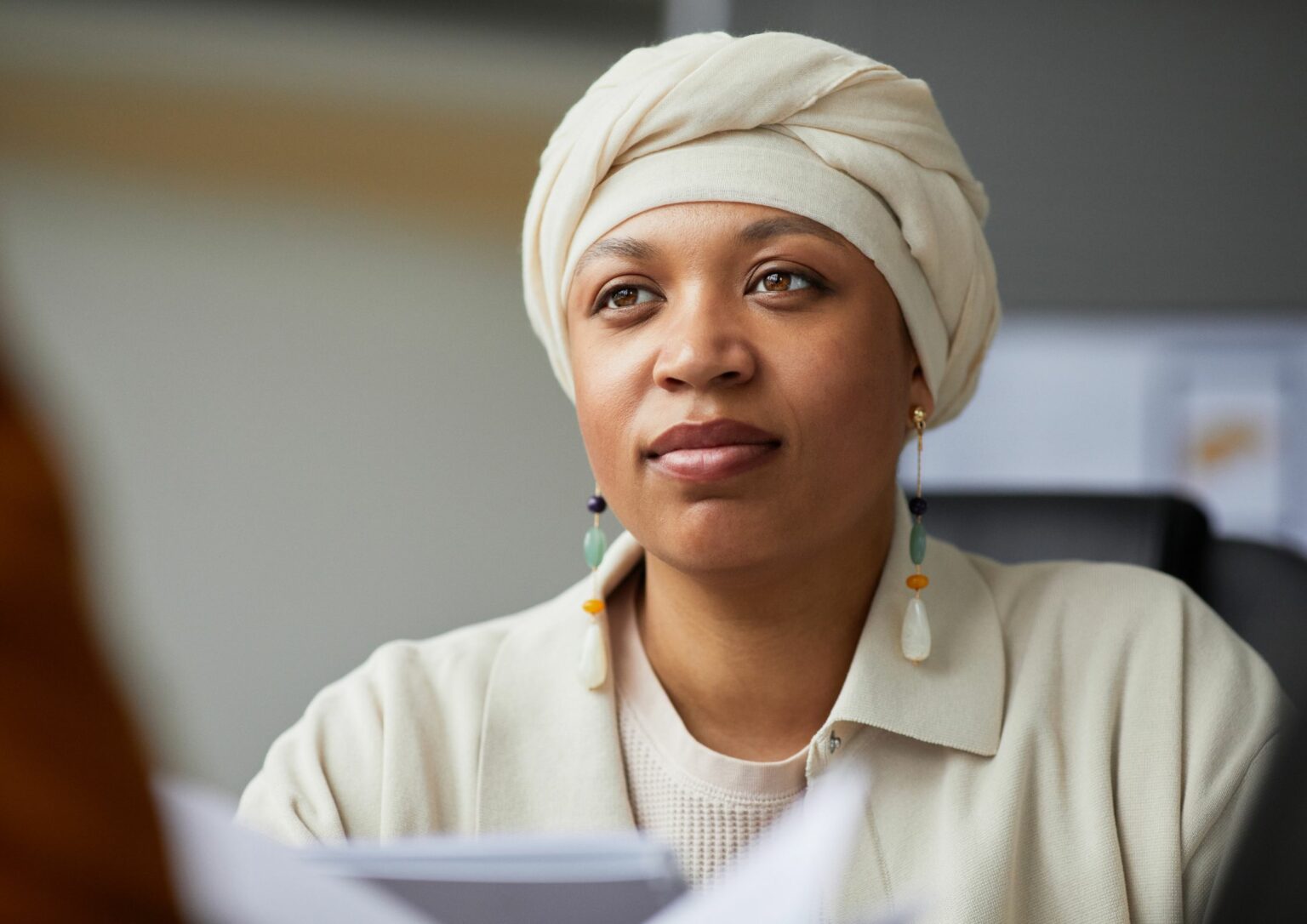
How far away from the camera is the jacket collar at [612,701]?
1604mm

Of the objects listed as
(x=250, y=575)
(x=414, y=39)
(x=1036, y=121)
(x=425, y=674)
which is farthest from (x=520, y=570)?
(x=425, y=674)

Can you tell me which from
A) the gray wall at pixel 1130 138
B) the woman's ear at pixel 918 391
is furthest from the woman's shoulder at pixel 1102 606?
the gray wall at pixel 1130 138

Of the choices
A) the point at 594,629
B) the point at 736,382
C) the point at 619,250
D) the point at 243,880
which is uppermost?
the point at 243,880

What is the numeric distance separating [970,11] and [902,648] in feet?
10.1

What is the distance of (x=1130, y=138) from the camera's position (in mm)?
4090

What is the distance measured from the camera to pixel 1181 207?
4.08 meters

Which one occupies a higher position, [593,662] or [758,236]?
[758,236]

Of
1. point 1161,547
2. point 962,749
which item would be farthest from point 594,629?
point 1161,547

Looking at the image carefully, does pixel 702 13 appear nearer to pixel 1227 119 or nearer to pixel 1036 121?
pixel 1036 121

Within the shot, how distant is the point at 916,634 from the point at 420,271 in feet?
10.2

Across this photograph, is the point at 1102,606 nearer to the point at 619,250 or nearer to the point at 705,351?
the point at 705,351

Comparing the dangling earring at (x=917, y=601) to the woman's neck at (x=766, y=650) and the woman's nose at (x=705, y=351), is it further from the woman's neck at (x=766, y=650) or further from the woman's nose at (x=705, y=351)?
the woman's nose at (x=705, y=351)

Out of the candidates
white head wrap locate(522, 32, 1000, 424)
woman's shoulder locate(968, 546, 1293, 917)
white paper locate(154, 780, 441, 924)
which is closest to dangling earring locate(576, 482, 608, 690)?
white head wrap locate(522, 32, 1000, 424)

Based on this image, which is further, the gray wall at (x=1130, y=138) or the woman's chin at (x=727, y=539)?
the gray wall at (x=1130, y=138)
